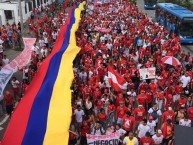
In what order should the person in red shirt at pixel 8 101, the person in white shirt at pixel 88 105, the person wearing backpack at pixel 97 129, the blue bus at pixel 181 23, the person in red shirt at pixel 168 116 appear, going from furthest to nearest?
1. the blue bus at pixel 181 23
2. the person in red shirt at pixel 8 101
3. the person in white shirt at pixel 88 105
4. the person in red shirt at pixel 168 116
5. the person wearing backpack at pixel 97 129

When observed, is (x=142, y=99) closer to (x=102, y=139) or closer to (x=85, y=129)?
(x=85, y=129)

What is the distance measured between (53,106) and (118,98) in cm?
241

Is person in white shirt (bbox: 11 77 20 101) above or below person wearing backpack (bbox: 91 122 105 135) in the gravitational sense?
below

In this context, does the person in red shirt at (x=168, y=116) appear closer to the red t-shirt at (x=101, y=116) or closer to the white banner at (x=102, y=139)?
the red t-shirt at (x=101, y=116)

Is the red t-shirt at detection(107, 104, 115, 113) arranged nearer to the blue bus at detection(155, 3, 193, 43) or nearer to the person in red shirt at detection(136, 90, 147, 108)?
the person in red shirt at detection(136, 90, 147, 108)

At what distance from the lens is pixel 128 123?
9.68 m

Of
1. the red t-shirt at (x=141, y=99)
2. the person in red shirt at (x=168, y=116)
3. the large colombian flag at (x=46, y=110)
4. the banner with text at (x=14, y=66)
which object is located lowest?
the red t-shirt at (x=141, y=99)

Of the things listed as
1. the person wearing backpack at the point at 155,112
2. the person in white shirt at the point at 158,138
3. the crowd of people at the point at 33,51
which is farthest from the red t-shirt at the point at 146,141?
the crowd of people at the point at 33,51

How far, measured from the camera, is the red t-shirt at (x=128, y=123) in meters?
9.68

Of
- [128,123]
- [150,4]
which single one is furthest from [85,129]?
[150,4]

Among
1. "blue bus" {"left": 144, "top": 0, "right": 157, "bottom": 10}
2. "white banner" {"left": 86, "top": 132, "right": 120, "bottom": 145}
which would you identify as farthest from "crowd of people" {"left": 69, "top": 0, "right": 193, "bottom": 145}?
"blue bus" {"left": 144, "top": 0, "right": 157, "bottom": 10}

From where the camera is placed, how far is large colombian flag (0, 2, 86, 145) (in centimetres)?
808

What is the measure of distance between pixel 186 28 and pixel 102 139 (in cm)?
1775

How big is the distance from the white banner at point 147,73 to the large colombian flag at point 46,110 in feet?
10.0
